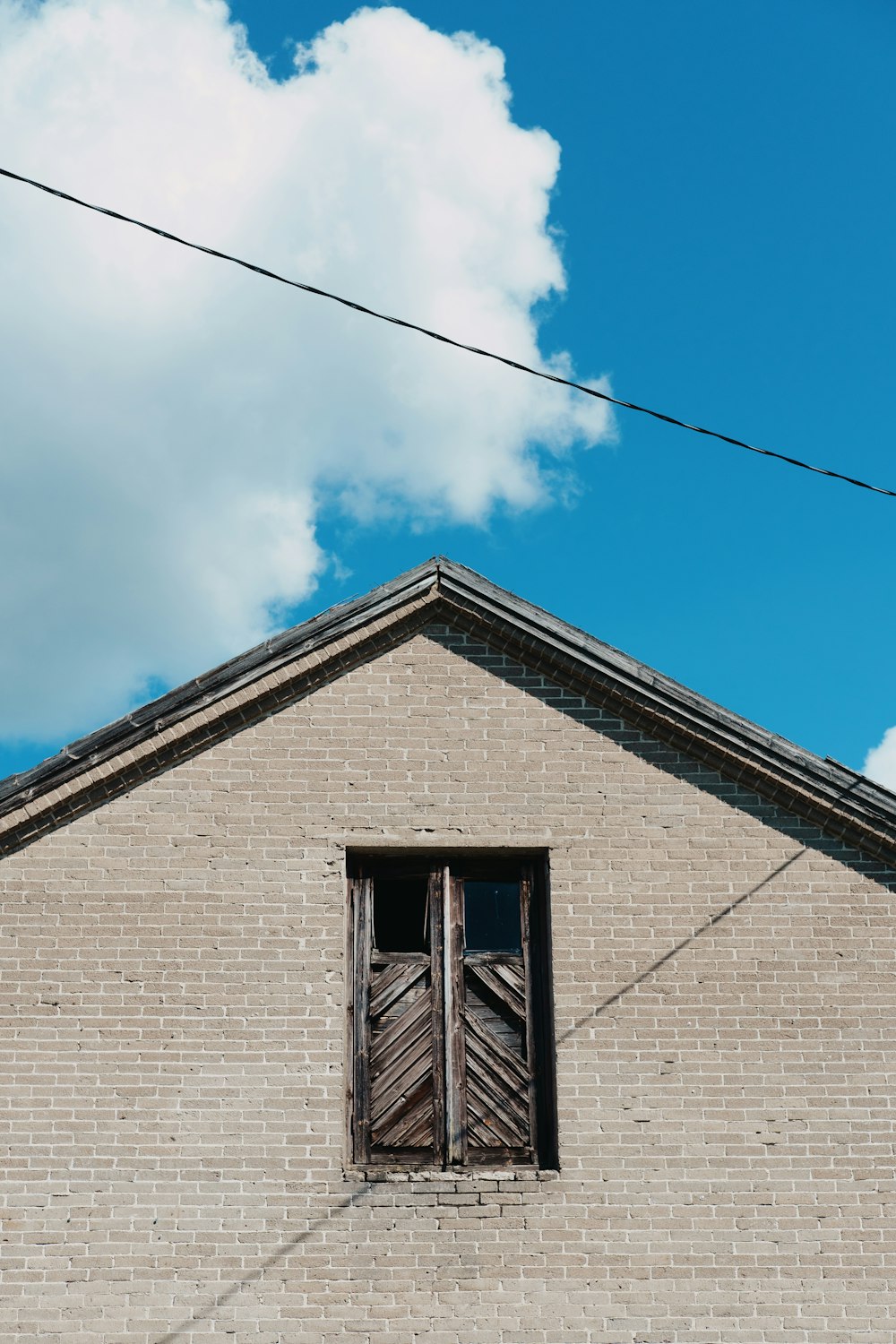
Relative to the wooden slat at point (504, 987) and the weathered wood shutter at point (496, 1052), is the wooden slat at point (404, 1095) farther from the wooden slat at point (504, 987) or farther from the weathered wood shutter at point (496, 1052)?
the wooden slat at point (504, 987)

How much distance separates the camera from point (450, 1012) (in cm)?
845

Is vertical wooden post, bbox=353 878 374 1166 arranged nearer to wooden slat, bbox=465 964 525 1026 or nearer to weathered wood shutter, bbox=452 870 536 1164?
weathered wood shutter, bbox=452 870 536 1164

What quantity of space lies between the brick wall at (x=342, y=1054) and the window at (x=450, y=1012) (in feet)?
0.79

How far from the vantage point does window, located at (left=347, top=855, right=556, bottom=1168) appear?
8.17 metres

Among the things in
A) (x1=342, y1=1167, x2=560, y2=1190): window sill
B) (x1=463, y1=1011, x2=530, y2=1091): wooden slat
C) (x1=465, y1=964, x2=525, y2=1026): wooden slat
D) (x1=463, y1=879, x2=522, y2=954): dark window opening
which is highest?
(x1=463, y1=879, x2=522, y2=954): dark window opening

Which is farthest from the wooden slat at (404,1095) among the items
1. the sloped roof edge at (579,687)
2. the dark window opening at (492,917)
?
the sloped roof edge at (579,687)

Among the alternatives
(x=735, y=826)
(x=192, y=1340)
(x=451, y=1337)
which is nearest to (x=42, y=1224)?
(x=192, y=1340)

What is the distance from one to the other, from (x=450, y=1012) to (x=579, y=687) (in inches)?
98.4

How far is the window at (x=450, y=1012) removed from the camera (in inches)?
322

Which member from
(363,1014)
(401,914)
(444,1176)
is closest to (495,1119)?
(444,1176)

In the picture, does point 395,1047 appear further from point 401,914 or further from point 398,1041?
point 401,914

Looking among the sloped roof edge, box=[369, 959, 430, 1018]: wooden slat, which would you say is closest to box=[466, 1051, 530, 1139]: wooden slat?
box=[369, 959, 430, 1018]: wooden slat

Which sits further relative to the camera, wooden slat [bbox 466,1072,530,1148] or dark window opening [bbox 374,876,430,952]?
dark window opening [bbox 374,876,430,952]

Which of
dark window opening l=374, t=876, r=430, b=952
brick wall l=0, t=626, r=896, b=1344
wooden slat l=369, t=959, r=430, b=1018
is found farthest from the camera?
dark window opening l=374, t=876, r=430, b=952
